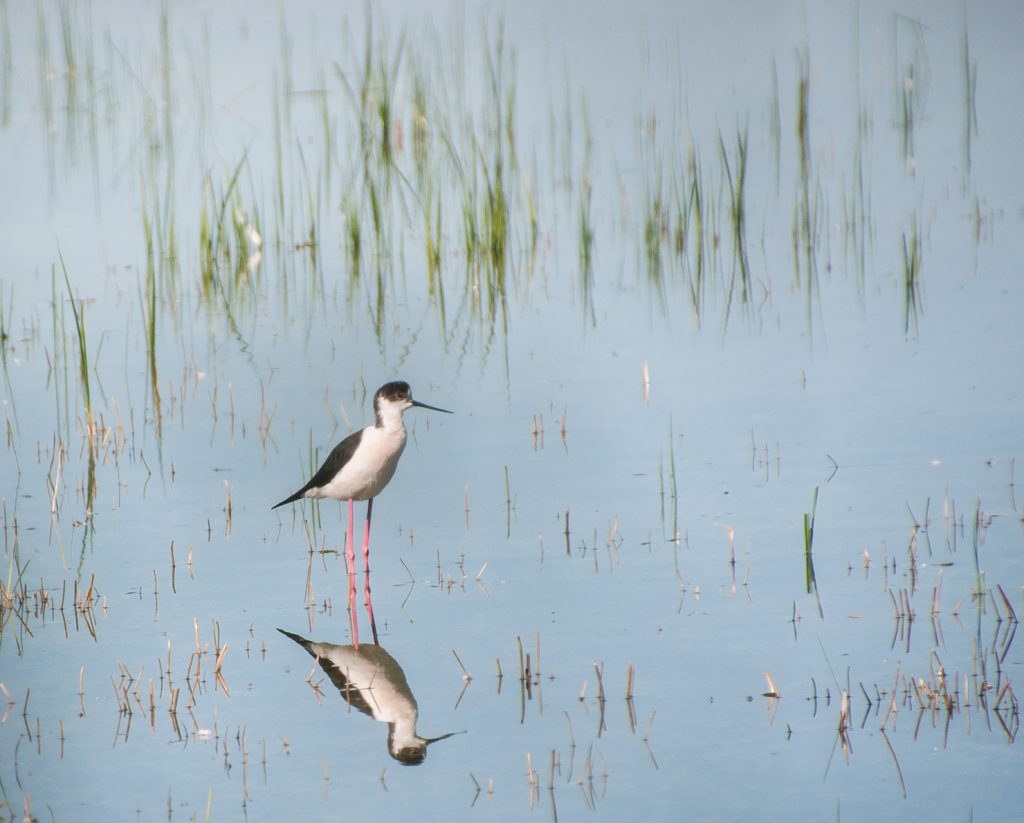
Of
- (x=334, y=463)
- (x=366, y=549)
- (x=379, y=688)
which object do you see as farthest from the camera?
(x=334, y=463)

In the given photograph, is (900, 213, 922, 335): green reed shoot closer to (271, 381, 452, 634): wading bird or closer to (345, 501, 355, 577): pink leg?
(271, 381, 452, 634): wading bird

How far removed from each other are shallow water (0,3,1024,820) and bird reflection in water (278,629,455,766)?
0.04 metres

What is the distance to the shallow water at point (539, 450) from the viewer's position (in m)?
4.30

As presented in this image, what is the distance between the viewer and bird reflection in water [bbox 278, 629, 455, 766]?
4375 mm

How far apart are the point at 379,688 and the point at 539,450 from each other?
2697mm

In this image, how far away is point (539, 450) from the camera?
7.33m

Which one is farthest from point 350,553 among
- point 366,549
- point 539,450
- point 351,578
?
point 539,450

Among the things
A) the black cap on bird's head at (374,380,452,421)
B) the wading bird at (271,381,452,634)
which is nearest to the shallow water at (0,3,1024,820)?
the wading bird at (271,381,452,634)

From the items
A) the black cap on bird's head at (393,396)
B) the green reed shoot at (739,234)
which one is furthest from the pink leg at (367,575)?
the green reed shoot at (739,234)

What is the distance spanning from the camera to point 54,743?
4.43 m

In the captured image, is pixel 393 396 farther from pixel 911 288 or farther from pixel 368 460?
pixel 911 288

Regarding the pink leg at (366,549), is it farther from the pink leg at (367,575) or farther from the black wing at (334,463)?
the black wing at (334,463)

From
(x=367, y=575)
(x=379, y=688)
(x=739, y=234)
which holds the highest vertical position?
(x=739, y=234)

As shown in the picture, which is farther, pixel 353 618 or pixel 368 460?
pixel 368 460
